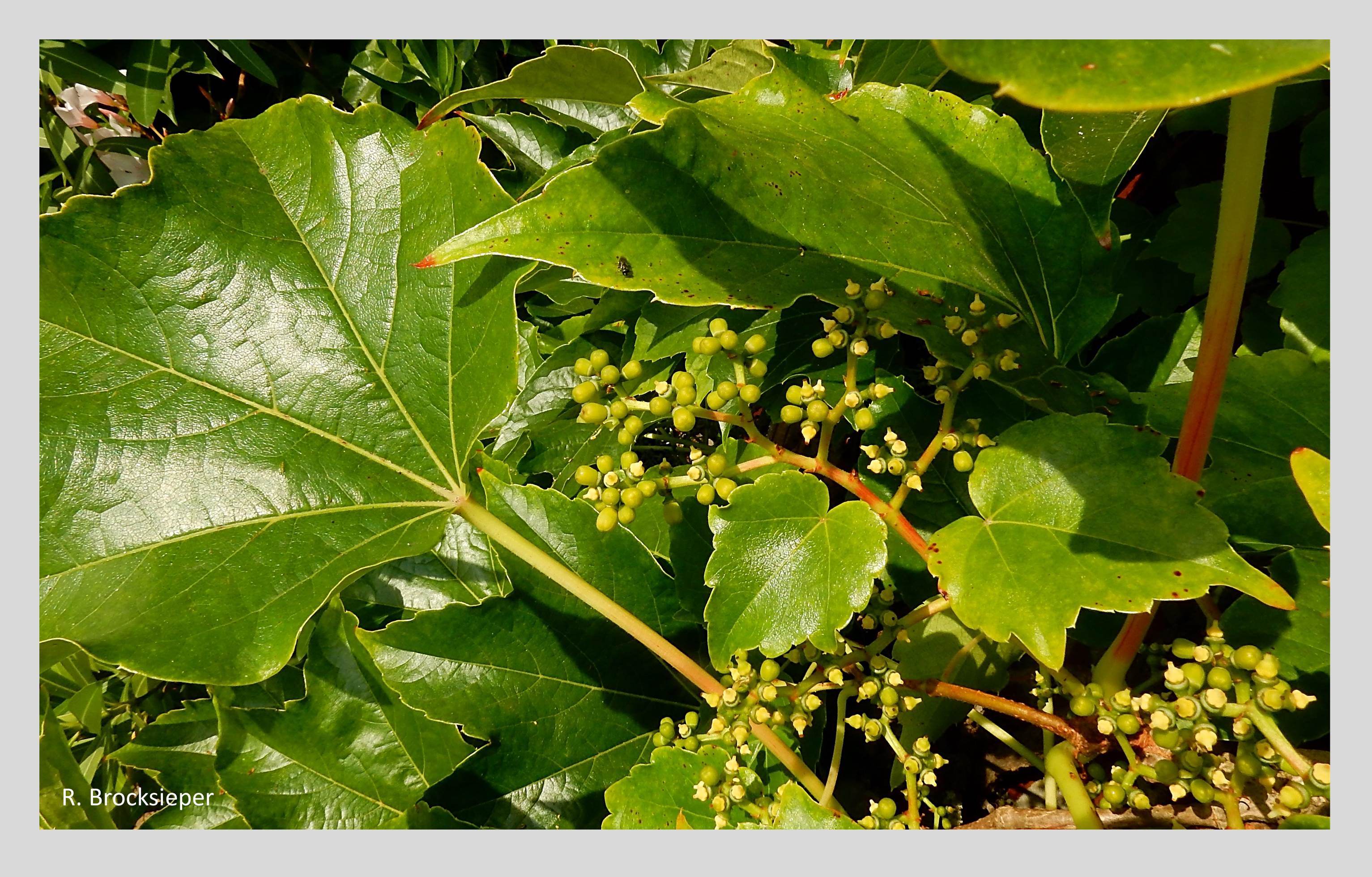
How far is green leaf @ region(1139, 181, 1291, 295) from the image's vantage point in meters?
1.12

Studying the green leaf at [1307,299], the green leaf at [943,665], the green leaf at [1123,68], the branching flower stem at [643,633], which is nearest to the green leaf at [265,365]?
the branching flower stem at [643,633]

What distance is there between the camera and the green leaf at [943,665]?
103 centimetres

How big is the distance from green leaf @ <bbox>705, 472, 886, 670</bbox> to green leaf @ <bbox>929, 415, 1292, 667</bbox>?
8 cm

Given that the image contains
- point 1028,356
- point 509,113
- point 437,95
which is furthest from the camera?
point 437,95

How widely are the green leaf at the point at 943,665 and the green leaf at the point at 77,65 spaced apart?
70.0 inches

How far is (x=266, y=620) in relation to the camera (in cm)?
100

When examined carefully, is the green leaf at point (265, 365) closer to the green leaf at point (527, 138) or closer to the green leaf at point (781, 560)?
the green leaf at point (527, 138)

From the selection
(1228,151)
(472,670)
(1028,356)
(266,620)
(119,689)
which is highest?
(1228,151)

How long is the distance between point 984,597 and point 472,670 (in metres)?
0.65

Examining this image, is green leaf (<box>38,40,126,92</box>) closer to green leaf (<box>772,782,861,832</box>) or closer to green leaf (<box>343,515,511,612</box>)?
green leaf (<box>343,515,511,612</box>)

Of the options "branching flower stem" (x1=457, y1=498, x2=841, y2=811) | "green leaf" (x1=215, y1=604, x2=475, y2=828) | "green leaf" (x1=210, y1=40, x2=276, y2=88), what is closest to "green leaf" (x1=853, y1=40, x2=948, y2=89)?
"branching flower stem" (x1=457, y1=498, x2=841, y2=811)

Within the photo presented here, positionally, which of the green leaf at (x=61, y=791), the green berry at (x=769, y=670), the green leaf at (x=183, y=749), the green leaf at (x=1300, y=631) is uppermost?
the green leaf at (x=1300, y=631)

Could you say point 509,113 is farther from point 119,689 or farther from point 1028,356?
point 119,689

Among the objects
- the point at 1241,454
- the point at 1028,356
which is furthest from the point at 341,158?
the point at 1241,454
